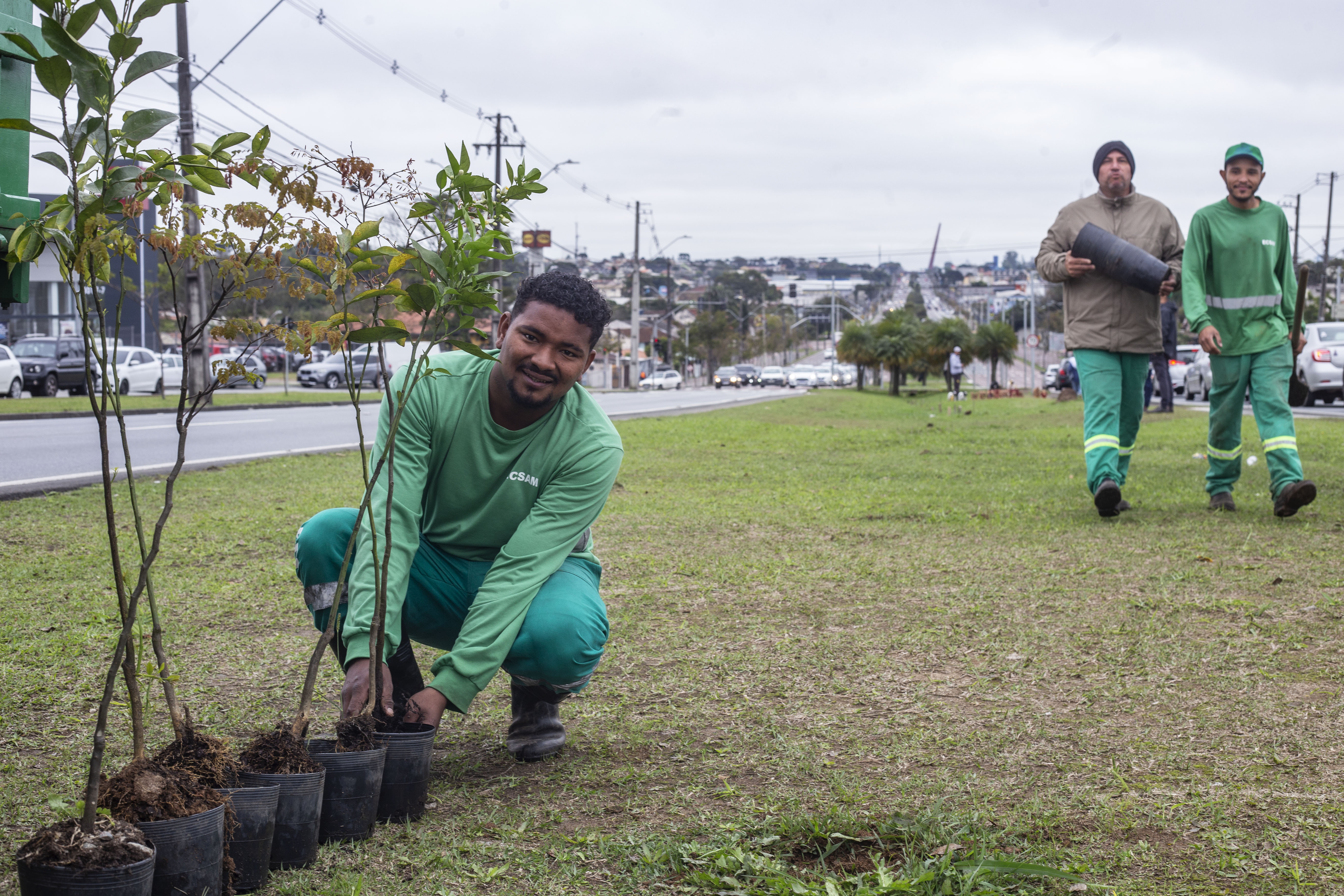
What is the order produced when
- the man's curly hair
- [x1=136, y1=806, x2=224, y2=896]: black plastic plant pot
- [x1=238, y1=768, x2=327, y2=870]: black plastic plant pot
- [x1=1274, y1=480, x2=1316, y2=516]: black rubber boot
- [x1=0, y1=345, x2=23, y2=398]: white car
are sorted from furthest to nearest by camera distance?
[x1=0, y1=345, x2=23, y2=398]: white car → [x1=1274, y1=480, x2=1316, y2=516]: black rubber boot → the man's curly hair → [x1=238, y1=768, x2=327, y2=870]: black plastic plant pot → [x1=136, y1=806, x2=224, y2=896]: black plastic plant pot

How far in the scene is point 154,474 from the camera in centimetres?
1041

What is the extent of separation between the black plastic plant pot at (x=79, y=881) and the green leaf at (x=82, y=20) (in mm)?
1170

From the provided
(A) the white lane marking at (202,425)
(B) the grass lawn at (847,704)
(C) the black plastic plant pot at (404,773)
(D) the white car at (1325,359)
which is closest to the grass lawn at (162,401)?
(A) the white lane marking at (202,425)

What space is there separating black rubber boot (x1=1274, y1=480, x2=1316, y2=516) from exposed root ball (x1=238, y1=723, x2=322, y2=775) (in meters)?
5.74

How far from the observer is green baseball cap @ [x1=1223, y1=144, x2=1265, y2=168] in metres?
6.98

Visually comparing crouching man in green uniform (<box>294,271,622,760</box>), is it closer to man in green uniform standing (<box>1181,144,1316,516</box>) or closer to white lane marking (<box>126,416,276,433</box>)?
man in green uniform standing (<box>1181,144,1316,516</box>)

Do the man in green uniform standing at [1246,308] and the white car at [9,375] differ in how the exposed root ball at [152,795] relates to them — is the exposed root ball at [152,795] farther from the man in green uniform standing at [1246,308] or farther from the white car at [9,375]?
the white car at [9,375]

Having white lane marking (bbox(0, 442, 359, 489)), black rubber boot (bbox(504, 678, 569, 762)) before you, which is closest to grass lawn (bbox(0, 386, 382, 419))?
white lane marking (bbox(0, 442, 359, 489))

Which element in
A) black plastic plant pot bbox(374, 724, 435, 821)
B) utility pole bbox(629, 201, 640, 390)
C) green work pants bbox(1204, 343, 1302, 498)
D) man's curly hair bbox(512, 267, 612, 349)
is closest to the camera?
black plastic plant pot bbox(374, 724, 435, 821)

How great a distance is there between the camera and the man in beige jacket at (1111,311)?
7.00 metres

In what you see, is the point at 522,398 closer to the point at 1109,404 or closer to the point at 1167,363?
the point at 1109,404

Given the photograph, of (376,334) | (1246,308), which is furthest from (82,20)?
(1246,308)

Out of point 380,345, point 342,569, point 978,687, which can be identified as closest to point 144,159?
point 380,345

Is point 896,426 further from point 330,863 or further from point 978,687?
point 330,863
